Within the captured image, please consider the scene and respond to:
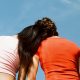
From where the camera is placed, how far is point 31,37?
5766mm

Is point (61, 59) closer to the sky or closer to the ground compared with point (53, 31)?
closer to the ground

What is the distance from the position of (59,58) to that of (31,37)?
612mm

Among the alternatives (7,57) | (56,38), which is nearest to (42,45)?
(56,38)

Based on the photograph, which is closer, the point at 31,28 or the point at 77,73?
the point at 77,73

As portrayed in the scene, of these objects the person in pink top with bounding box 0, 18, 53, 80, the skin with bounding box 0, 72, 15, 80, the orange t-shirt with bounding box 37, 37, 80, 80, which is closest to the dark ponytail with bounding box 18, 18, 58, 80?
the person in pink top with bounding box 0, 18, 53, 80

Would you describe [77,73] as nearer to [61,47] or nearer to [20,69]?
[61,47]

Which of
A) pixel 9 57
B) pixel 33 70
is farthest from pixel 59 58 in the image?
pixel 9 57

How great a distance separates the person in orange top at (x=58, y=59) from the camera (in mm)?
5332

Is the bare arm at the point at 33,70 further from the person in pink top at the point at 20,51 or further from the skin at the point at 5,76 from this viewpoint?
the skin at the point at 5,76

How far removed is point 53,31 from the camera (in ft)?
19.3

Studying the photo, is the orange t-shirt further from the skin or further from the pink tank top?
the skin

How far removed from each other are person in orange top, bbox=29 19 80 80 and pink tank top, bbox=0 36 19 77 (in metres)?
0.28

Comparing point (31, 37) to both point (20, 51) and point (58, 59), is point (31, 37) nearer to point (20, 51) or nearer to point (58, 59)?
point (20, 51)

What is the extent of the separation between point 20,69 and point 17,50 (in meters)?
0.31
